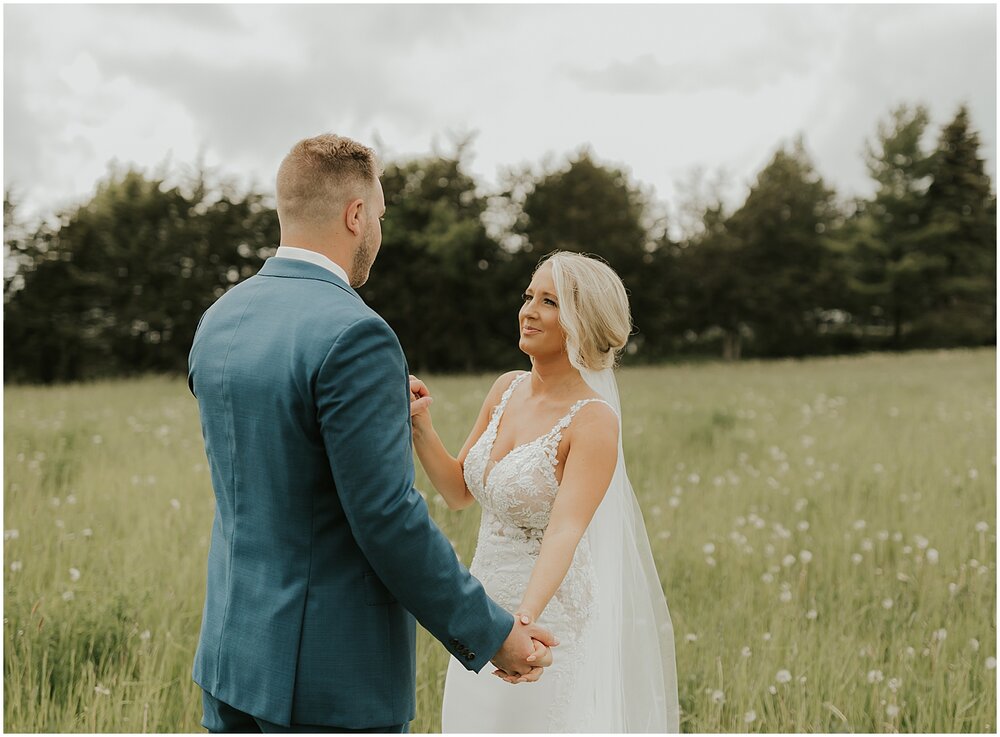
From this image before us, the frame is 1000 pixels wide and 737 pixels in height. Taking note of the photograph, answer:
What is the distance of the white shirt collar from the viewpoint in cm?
256

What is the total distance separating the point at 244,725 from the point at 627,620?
72.2 inches

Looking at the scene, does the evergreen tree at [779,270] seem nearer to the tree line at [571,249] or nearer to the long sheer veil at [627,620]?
the tree line at [571,249]

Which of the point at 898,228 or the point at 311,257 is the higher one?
the point at 898,228

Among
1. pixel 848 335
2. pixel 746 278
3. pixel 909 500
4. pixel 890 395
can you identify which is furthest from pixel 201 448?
pixel 848 335

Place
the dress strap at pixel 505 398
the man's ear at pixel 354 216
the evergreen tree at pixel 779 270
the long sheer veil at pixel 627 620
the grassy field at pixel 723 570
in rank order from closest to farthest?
the man's ear at pixel 354 216
the long sheer veil at pixel 627 620
the dress strap at pixel 505 398
the grassy field at pixel 723 570
the evergreen tree at pixel 779 270

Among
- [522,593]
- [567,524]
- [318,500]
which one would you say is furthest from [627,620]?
[318,500]

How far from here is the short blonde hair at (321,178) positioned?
2.54 metres

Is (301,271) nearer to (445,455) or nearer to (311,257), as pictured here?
(311,257)

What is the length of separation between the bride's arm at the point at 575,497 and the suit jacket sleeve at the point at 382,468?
683 millimetres

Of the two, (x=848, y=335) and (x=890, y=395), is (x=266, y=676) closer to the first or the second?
(x=890, y=395)

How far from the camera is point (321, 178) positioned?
2.55 metres

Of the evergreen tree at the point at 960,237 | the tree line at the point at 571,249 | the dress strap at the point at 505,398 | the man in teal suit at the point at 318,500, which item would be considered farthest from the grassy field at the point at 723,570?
the evergreen tree at the point at 960,237

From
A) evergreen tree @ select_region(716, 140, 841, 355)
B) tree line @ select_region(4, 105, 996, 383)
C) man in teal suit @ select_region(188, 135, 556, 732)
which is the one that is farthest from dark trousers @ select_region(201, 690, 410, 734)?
evergreen tree @ select_region(716, 140, 841, 355)

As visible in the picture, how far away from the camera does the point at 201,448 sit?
991cm
